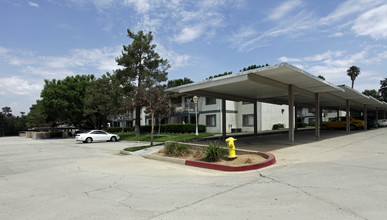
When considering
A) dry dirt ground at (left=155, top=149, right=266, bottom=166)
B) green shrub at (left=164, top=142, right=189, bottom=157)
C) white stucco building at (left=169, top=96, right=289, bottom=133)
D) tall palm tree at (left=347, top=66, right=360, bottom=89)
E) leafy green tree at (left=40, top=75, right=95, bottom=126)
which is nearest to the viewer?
dry dirt ground at (left=155, top=149, right=266, bottom=166)

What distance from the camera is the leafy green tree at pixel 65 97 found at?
3909 cm

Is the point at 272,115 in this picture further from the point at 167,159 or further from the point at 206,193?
the point at 206,193

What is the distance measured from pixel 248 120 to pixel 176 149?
22.5m

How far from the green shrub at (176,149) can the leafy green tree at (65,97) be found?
3149cm

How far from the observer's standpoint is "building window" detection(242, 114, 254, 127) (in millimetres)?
32869

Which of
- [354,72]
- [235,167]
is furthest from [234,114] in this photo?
[354,72]

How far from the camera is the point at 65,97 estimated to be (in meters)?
39.9

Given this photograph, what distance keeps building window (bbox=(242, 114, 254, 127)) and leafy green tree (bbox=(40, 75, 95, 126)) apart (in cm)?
2581

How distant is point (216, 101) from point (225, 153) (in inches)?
885

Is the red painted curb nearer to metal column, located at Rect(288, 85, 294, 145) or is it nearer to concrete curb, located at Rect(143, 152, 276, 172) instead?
concrete curb, located at Rect(143, 152, 276, 172)

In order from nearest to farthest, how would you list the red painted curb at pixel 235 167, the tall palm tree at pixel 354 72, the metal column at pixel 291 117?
the red painted curb at pixel 235 167
the metal column at pixel 291 117
the tall palm tree at pixel 354 72

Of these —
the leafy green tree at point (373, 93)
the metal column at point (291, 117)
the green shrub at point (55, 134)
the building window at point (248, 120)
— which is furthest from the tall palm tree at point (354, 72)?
the green shrub at point (55, 134)

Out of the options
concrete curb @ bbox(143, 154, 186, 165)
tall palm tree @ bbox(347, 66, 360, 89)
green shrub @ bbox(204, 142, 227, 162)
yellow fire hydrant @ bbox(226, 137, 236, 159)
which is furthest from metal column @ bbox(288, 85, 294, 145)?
tall palm tree @ bbox(347, 66, 360, 89)

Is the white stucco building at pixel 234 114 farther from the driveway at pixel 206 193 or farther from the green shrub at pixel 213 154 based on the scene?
the driveway at pixel 206 193
